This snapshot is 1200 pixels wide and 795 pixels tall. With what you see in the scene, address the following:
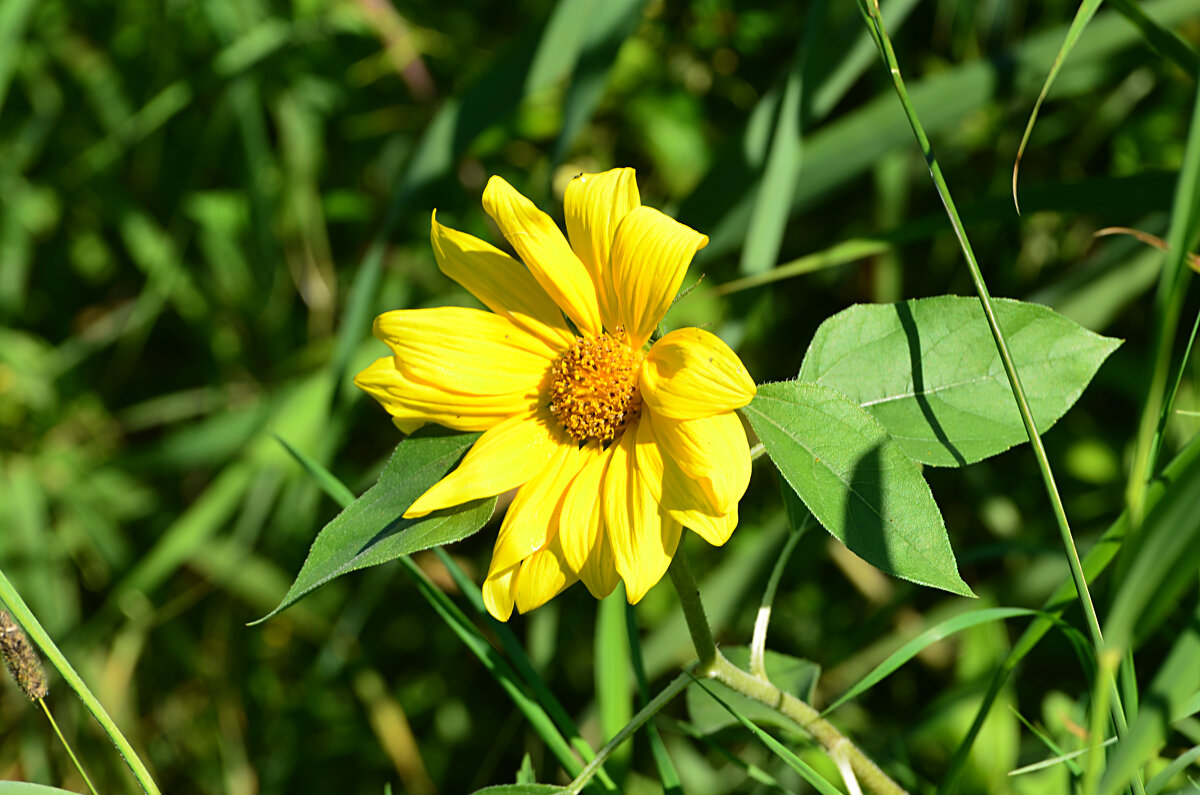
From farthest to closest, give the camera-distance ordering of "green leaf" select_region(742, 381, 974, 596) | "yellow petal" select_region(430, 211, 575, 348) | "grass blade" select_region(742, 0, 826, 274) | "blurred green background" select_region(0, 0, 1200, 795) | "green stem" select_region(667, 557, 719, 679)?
"blurred green background" select_region(0, 0, 1200, 795) → "grass blade" select_region(742, 0, 826, 274) → "yellow petal" select_region(430, 211, 575, 348) → "green stem" select_region(667, 557, 719, 679) → "green leaf" select_region(742, 381, 974, 596)

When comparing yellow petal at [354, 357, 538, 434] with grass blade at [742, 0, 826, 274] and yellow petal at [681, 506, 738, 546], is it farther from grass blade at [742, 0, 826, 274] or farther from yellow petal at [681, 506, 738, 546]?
grass blade at [742, 0, 826, 274]

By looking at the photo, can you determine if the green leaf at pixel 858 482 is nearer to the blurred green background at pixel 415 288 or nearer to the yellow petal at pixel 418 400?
the yellow petal at pixel 418 400

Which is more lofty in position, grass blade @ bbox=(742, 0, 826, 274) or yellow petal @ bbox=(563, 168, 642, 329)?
yellow petal @ bbox=(563, 168, 642, 329)

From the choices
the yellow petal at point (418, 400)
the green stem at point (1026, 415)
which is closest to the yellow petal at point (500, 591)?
the yellow petal at point (418, 400)

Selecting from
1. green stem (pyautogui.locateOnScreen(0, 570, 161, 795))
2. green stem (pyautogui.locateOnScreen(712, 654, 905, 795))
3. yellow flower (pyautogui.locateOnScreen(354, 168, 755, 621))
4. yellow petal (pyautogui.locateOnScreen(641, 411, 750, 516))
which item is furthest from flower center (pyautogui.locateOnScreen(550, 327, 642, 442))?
green stem (pyautogui.locateOnScreen(0, 570, 161, 795))

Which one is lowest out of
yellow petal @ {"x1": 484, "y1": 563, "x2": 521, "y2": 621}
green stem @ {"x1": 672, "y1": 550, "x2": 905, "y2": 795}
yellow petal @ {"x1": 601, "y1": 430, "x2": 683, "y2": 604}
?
green stem @ {"x1": 672, "y1": 550, "x2": 905, "y2": 795}

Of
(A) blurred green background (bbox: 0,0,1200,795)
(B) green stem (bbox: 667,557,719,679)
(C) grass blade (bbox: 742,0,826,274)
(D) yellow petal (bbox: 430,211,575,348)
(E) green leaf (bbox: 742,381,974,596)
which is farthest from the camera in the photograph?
(A) blurred green background (bbox: 0,0,1200,795)

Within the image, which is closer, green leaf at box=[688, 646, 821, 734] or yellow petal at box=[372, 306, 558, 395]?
yellow petal at box=[372, 306, 558, 395]
